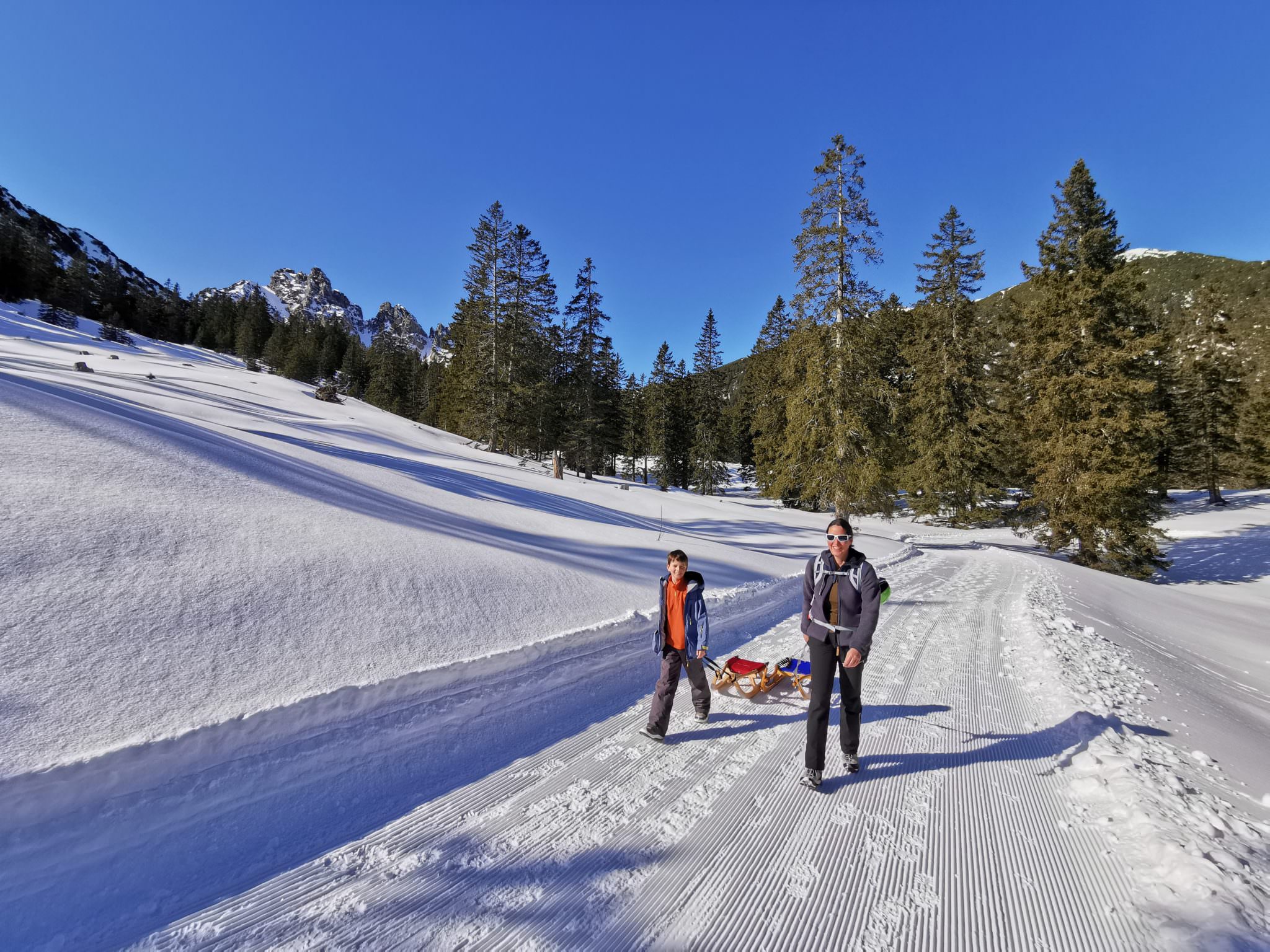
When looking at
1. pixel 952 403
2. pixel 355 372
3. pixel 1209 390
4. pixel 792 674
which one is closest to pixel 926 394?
pixel 952 403

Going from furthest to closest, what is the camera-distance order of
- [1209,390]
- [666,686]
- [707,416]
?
[707,416] → [1209,390] → [666,686]

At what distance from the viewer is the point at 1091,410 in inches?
671

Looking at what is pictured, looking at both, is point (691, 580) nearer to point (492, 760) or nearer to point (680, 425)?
point (492, 760)

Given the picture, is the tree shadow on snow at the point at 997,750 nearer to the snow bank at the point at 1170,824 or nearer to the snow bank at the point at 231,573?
the snow bank at the point at 1170,824

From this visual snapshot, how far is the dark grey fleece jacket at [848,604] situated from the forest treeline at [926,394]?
14.8 meters

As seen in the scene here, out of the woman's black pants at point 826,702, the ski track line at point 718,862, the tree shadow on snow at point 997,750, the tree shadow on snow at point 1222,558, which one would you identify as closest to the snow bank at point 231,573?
the ski track line at point 718,862

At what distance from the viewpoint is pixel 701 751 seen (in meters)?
4.26

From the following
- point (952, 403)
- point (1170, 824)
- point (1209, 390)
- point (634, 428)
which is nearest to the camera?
point (1170, 824)

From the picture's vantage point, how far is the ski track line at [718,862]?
250cm

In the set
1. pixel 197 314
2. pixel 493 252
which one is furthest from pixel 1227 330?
pixel 197 314

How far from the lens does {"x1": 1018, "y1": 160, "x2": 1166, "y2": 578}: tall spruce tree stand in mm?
16516

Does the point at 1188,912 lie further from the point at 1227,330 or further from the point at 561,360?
the point at 1227,330

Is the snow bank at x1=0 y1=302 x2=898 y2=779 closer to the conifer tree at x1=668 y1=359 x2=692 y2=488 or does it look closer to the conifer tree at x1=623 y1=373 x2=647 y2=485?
the conifer tree at x1=668 y1=359 x2=692 y2=488

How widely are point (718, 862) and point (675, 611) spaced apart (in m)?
1.93
